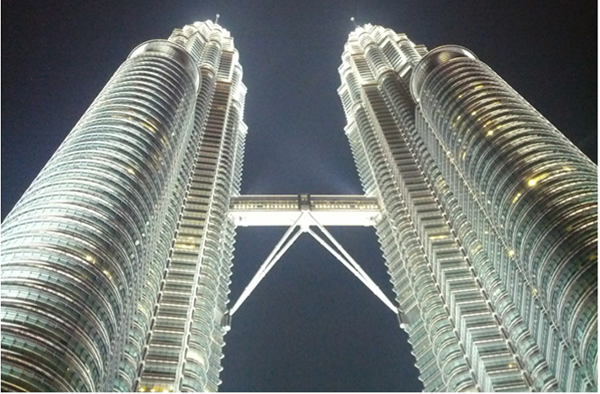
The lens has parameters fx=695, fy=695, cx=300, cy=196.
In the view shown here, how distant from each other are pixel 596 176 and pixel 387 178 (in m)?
51.3

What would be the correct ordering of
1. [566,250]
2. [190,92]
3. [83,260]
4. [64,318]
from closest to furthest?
[64,318], [83,260], [566,250], [190,92]

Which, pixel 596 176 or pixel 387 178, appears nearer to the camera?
pixel 596 176

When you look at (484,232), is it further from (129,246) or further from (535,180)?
(129,246)

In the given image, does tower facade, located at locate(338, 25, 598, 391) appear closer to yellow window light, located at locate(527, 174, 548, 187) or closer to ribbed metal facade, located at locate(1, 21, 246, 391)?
yellow window light, located at locate(527, 174, 548, 187)

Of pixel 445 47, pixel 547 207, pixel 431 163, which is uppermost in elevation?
pixel 445 47

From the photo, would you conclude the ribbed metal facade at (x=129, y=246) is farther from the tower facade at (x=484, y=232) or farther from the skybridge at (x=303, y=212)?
the tower facade at (x=484, y=232)

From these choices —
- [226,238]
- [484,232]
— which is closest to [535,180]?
[484,232]

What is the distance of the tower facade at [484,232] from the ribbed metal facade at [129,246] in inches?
1221

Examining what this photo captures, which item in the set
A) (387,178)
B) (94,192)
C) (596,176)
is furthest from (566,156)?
(94,192)

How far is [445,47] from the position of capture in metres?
123

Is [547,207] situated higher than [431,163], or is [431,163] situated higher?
[431,163]

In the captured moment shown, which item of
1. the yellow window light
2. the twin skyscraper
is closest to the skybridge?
the twin skyscraper

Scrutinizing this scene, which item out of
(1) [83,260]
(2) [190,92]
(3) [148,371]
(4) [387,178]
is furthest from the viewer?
(4) [387,178]

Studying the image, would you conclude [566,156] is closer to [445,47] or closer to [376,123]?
[445,47]
